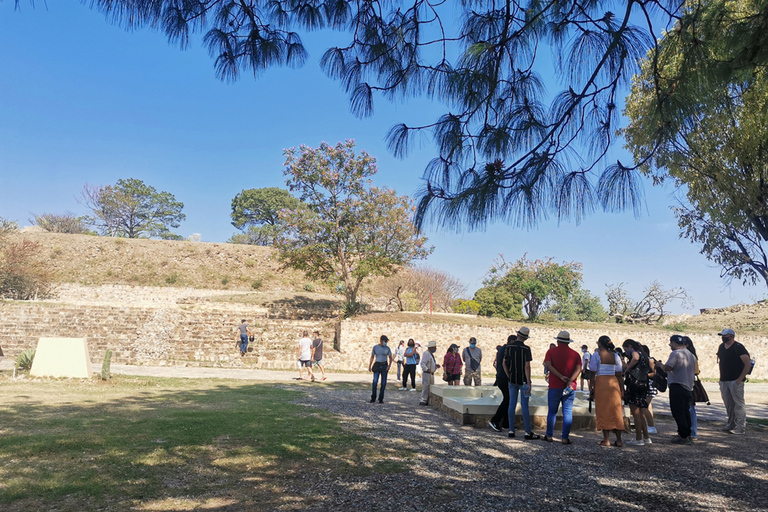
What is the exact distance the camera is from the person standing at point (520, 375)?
21.7 ft

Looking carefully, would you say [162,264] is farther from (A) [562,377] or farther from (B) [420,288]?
(A) [562,377]

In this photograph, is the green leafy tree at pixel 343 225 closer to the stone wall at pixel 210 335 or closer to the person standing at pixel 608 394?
the stone wall at pixel 210 335

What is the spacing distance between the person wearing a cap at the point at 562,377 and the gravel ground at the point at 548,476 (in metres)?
0.29

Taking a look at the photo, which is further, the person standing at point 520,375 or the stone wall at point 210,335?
the stone wall at point 210,335

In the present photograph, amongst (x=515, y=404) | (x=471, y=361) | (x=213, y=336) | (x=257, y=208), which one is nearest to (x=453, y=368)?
(x=471, y=361)

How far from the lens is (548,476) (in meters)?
4.73

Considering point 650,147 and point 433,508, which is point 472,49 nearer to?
point 650,147

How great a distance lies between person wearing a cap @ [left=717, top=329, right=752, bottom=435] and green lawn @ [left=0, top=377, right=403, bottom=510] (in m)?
5.36

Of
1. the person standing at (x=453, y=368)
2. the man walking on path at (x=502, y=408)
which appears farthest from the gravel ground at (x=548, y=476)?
the person standing at (x=453, y=368)

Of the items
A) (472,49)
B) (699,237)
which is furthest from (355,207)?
(472,49)

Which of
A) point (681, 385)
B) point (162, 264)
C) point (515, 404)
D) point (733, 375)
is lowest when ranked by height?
point (515, 404)

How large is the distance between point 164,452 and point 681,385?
21.3ft

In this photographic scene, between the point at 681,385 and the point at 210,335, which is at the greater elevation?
the point at 681,385

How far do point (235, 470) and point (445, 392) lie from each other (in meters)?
5.40
